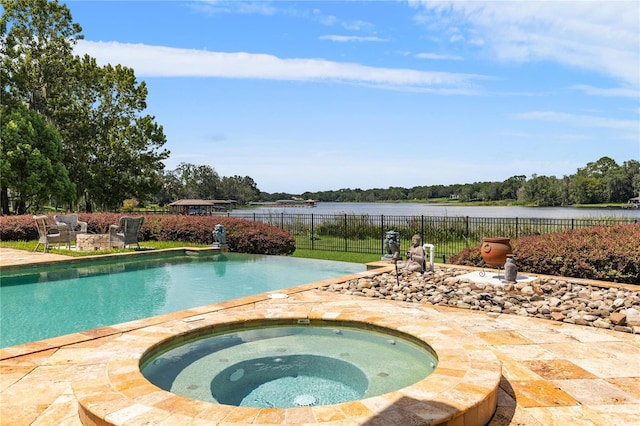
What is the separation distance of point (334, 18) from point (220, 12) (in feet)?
7.86

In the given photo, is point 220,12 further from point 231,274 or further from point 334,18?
point 231,274

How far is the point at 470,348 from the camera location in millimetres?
3699

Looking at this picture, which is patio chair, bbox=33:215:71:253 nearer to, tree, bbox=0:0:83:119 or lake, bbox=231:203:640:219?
lake, bbox=231:203:640:219

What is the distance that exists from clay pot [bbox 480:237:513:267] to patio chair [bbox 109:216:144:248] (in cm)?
1056

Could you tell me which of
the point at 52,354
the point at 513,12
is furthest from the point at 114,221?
the point at 513,12

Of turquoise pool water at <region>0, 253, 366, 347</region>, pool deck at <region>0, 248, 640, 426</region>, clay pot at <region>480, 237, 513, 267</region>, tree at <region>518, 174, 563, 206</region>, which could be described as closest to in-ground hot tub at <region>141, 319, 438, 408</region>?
pool deck at <region>0, 248, 640, 426</region>

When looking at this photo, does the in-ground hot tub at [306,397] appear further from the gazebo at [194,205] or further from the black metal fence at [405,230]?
the gazebo at [194,205]

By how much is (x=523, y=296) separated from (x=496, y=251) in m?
1.54

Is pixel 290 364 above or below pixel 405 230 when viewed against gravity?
below

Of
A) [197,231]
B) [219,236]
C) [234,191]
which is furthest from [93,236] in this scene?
[234,191]

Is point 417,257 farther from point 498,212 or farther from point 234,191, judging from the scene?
point 234,191

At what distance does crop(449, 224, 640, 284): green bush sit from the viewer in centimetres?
776

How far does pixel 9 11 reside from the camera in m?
25.5

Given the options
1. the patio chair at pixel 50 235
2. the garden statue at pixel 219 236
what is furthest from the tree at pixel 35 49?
the garden statue at pixel 219 236
